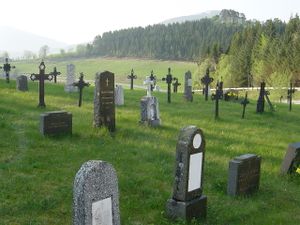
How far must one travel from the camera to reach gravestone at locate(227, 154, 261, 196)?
9.44 m

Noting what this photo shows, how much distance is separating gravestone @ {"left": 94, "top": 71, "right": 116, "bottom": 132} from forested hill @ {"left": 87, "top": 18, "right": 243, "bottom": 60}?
121 metres

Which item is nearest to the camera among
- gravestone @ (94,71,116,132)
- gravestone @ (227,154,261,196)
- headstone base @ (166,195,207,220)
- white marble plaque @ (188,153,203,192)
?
headstone base @ (166,195,207,220)

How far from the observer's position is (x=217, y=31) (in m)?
155

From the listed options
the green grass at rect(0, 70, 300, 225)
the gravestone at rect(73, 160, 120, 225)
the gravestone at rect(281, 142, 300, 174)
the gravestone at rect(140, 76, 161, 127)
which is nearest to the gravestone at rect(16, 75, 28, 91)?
the green grass at rect(0, 70, 300, 225)

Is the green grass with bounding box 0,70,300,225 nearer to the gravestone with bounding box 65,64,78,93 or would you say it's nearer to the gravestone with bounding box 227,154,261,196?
the gravestone with bounding box 227,154,261,196

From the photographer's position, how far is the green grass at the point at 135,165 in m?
8.11

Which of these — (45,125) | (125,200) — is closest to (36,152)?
(45,125)

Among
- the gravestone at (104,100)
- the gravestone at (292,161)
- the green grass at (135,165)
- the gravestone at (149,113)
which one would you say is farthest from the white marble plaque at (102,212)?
the gravestone at (149,113)

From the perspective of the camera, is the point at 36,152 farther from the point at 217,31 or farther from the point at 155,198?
the point at 217,31

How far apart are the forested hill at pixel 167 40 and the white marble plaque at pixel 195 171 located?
127 m

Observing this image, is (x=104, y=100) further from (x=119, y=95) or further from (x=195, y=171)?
(x=119, y=95)

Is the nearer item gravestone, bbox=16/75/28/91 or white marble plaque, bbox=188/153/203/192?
white marble plaque, bbox=188/153/203/192

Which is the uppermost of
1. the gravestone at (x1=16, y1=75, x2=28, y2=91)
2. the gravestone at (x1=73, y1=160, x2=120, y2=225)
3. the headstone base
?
the gravestone at (x1=16, y1=75, x2=28, y2=91)

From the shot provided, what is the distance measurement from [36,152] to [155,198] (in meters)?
4.12
